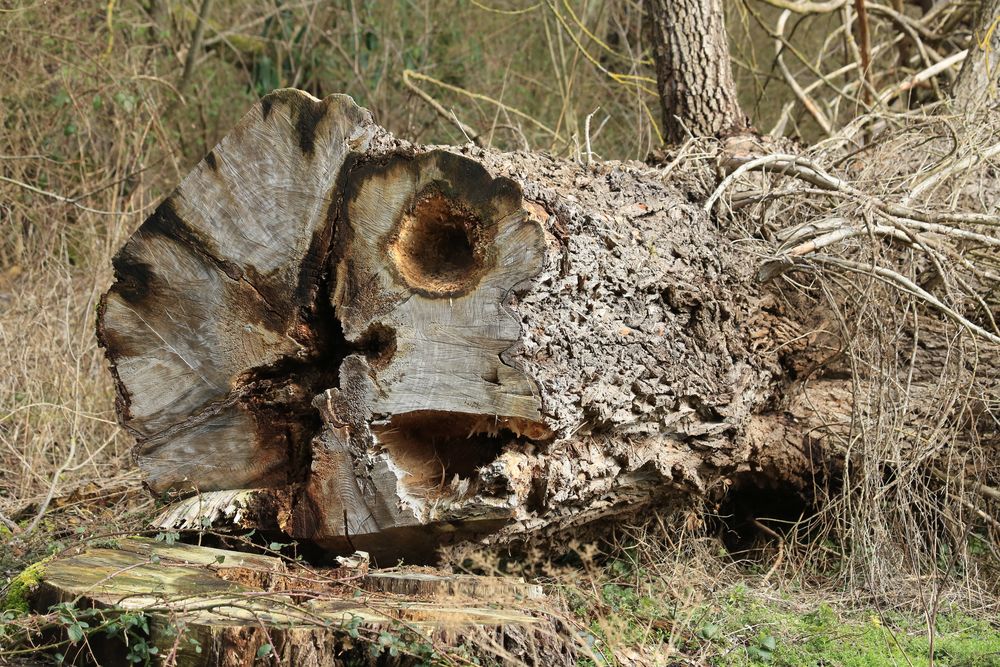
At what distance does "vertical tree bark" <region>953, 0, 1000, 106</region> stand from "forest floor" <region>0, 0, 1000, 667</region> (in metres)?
1.55

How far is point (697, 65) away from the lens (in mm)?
4523

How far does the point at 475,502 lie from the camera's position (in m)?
2.64

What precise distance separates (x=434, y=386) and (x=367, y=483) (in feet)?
1.09

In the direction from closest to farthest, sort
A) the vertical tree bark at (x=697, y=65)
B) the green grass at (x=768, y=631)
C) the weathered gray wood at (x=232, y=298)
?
the green grass at (x=768, y=631) → the weathered gray wood at (x=232, y=298) → the vertical tree bark at (x=697, y=65)

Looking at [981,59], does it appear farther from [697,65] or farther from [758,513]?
[758,513]

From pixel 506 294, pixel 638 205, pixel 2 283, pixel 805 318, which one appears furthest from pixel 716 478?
pixel 2 283

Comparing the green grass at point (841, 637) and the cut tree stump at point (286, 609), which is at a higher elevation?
the cut tree stump at point (286, 609)

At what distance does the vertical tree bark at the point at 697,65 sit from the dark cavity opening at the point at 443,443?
7.41 ft

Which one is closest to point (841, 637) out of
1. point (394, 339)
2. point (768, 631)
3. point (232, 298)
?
point (768, 631)

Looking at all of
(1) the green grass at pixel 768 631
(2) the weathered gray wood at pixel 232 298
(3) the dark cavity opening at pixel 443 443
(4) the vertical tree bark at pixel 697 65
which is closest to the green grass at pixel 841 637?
(1) the green grass at pixel 768 631

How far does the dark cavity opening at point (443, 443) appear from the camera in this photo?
2.71 m

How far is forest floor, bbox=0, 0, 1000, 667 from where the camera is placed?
279cm

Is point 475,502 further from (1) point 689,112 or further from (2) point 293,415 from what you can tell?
(1) point 689,112

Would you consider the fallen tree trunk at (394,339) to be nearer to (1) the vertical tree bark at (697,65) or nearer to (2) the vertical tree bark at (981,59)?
(1) the vertical tree bark at (697,65)
